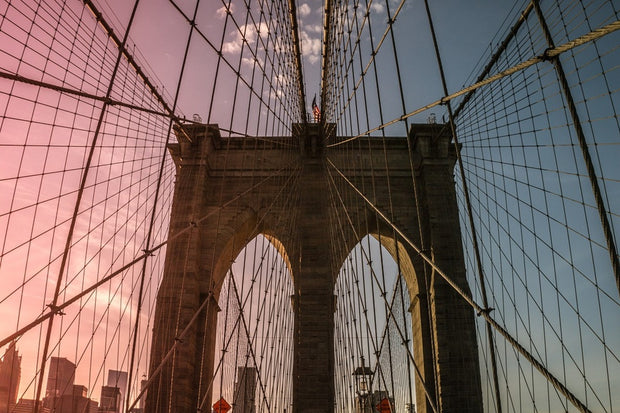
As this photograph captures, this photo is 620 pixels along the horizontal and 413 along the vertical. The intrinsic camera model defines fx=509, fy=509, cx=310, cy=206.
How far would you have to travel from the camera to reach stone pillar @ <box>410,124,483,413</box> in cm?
1244

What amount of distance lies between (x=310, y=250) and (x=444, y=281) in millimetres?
3587

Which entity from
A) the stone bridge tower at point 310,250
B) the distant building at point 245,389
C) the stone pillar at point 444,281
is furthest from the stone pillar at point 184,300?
the stone pillar at point 444,281

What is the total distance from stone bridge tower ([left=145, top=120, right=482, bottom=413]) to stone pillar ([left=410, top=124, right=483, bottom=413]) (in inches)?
1.1

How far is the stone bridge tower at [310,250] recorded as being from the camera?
12.6m

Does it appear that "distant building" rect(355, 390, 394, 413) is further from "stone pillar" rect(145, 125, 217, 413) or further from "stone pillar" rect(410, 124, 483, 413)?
"stone pillar" rect(145, 125, 217, 413)

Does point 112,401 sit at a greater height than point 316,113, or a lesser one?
lesser

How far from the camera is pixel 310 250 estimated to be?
44.3 feet

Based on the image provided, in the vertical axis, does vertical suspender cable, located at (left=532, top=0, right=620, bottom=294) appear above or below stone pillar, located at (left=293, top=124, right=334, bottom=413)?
below

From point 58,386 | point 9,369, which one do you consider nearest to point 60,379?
point 9,369

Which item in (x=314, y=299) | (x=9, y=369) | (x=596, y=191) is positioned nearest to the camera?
(x=596, y=191)

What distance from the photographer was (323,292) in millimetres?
13258

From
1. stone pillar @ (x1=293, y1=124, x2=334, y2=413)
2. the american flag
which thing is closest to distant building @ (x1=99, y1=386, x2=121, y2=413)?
stone pillar @ (x1=293, y1=124, x2=334, y2=413)

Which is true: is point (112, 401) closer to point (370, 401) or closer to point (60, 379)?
point (370, 401)

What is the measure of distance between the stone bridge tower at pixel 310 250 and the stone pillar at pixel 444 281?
0.09ft
